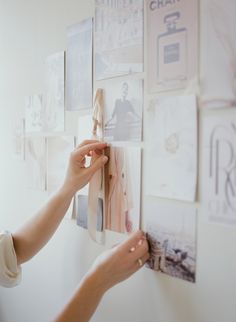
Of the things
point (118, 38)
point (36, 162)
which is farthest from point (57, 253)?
point (118, 38)

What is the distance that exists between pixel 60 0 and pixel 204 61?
0.55 m

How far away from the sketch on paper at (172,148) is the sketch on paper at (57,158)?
1.01ft

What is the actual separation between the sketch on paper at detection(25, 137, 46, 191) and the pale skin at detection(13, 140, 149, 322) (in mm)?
200

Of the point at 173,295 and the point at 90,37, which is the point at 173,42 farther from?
the point at 173,295

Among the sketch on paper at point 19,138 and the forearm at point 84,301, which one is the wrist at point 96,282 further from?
the sketch on paper at point 19,138

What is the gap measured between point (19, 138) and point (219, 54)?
82cm

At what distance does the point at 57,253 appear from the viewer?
1.07 metres

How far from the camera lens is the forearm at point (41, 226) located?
35.3 inches


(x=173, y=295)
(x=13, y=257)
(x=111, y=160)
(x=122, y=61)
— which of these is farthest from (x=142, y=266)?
(x=122, y=61)

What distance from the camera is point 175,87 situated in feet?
2.25

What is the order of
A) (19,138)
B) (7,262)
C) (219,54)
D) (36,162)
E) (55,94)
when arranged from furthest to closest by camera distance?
1. (19,138)
2. (36,162)
3. (55,94)
4. (7,262)
5. (219,54)

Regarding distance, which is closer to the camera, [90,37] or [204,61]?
[204,61]

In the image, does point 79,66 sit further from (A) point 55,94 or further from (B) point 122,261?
(B) point 122,261

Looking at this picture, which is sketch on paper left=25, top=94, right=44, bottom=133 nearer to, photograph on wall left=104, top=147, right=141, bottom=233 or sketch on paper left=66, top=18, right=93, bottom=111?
sketch on paper left=66, top=18, right=93, bottom=111
